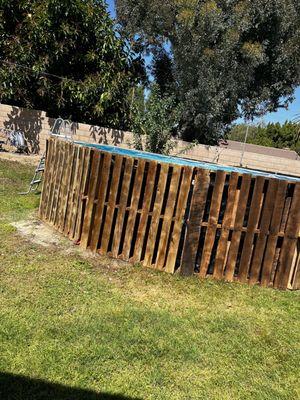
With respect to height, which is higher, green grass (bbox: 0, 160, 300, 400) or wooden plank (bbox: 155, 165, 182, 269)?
wooden plank (bbox: 155, 165, 182, 269)

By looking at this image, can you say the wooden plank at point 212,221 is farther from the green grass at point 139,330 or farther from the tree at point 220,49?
the tree at point 220,49

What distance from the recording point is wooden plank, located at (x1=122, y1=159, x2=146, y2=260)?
508cm

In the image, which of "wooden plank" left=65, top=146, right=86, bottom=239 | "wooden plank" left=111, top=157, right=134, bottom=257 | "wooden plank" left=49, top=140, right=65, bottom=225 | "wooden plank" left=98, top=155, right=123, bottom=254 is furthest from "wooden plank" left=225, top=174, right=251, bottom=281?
"wooden plank" left=49, top=140, right=65, bottom=225

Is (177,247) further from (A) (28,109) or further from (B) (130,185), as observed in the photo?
(A) (28,109)

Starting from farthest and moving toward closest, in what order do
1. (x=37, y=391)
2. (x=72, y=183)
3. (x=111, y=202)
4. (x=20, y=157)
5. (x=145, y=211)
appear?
(x=20, y=157) → (x=72, y=183) → (x=111, y=202) → (x=145, y=211) → (x=37, y=391)

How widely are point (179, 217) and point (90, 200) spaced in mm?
1223

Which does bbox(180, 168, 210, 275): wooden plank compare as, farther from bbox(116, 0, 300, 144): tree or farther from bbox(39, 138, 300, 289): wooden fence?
bbox(116, 0, 300, 144): tree

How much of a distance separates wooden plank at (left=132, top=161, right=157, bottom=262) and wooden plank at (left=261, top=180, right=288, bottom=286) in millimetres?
1537

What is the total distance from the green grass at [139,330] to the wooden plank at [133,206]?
233mm

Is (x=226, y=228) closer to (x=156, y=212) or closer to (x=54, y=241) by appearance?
(x=156, y=212)

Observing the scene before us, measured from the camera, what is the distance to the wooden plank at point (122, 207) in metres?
5.12

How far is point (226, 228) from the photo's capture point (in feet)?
16.1

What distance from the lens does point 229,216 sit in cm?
489

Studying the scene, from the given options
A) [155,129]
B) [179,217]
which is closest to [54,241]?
[179,217]
